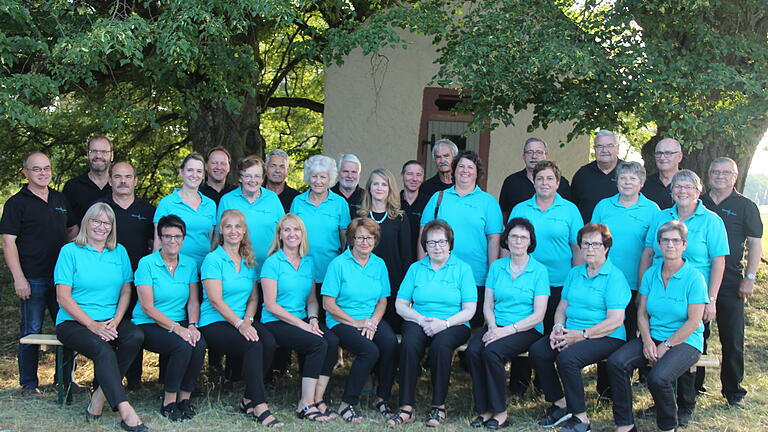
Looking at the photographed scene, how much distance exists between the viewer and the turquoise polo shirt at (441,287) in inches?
200

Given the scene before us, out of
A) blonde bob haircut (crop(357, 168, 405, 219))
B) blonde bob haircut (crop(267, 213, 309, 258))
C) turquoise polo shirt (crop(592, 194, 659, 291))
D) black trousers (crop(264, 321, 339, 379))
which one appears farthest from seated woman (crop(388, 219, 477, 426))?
turquoise polo shirt (crop(592, 194, 659, 291))

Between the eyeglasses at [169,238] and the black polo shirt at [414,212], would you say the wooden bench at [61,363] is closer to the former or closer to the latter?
Result: the eyeglasses at [169,238]

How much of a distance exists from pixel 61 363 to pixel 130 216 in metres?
1.09

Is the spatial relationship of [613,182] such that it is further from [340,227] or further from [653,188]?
[340,227]

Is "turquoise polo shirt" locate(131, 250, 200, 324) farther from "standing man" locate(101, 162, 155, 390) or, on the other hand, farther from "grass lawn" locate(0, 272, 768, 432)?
"grass lawn" locate(0, 272, 768, 432)

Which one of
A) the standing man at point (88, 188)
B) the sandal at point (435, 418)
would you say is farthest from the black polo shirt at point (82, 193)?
the sandal at point (435, 418)

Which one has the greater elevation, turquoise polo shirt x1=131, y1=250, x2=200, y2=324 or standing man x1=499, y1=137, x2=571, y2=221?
standing man x1=499, y1=137, x2=571, y2=221

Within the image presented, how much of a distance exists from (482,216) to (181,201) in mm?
2077

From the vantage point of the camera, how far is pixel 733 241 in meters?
5.32

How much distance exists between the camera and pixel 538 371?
4.96 m

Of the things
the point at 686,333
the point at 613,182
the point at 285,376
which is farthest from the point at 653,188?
the point at 285,376

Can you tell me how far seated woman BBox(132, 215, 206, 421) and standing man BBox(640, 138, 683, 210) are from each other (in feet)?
10.8

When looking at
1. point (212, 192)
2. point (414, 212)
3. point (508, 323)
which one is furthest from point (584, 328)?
point (212, 192)

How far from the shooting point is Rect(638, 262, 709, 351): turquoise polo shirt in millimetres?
4652
